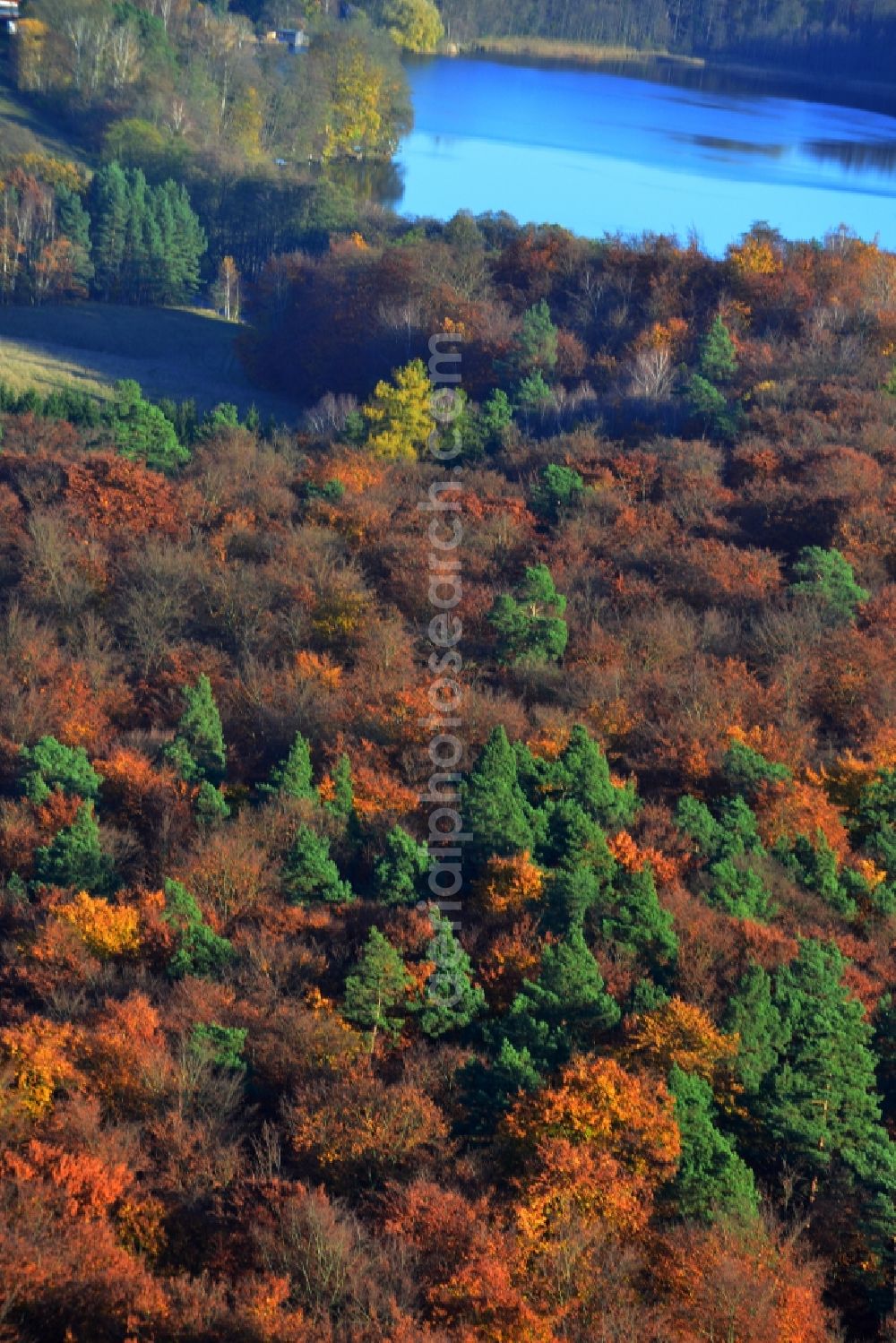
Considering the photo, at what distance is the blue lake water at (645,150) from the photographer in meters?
78.6

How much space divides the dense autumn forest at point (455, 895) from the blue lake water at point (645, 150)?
32464 mm

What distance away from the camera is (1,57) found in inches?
3516

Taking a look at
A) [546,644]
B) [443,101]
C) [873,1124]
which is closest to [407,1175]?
[873,1124]

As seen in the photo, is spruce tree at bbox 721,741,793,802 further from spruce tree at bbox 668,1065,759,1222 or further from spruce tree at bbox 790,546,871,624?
spruce tree at bbox 668,1065,759,1222

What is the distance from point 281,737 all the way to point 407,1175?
41.6 feet

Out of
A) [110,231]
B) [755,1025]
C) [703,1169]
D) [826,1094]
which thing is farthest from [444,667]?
[110,231]

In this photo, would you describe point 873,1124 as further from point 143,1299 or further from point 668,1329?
point 143,1299

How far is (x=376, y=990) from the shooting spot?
64.4ft

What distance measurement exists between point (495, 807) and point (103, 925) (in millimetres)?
6513

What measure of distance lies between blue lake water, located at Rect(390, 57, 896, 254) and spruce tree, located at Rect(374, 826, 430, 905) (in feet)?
162

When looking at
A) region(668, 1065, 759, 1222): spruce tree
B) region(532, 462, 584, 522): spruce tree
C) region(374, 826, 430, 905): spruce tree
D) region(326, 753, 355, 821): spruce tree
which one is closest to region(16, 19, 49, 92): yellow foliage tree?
region(532, 462, 584, 522): spruce tree

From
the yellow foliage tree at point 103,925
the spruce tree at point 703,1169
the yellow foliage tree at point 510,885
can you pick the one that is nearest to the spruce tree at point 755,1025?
the spruce tree at point 703,1169

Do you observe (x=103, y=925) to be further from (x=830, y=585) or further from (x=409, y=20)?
(x=409, y=20)

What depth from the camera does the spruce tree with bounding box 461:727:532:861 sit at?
2355 cm
